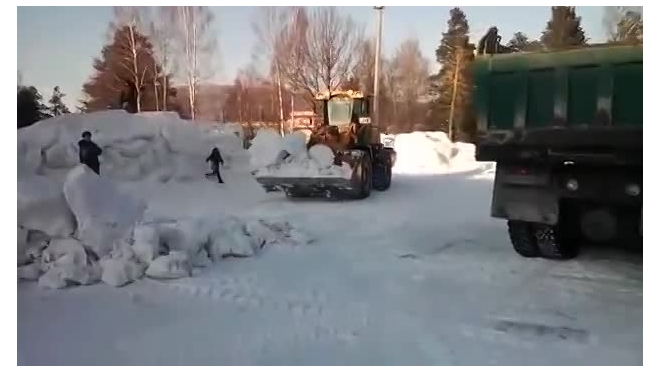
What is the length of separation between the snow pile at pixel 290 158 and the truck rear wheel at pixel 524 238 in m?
1.10

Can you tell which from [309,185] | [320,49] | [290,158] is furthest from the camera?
[309,185]

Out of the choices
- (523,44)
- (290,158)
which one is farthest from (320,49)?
(290,158)

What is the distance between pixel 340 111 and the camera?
13.4ft

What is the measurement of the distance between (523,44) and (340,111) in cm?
188

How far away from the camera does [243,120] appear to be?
2229 millimetres

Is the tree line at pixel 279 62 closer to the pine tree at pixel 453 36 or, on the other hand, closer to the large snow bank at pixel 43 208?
the pine tree at pixel 453 36

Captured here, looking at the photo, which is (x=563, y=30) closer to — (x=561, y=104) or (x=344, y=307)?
(x=561, y=104)

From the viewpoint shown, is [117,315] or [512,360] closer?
[512,360]

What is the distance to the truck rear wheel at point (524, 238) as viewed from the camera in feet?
8.99

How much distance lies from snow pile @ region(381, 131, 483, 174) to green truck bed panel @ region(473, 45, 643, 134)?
256 millimetres

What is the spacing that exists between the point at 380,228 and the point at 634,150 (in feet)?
4.71

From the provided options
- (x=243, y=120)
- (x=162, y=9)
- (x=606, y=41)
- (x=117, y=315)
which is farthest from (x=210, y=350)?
(x=606, y=41)

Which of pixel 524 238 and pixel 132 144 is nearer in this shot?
pixel 132 144

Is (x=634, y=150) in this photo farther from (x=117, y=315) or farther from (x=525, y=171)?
(x=117, y=315)
